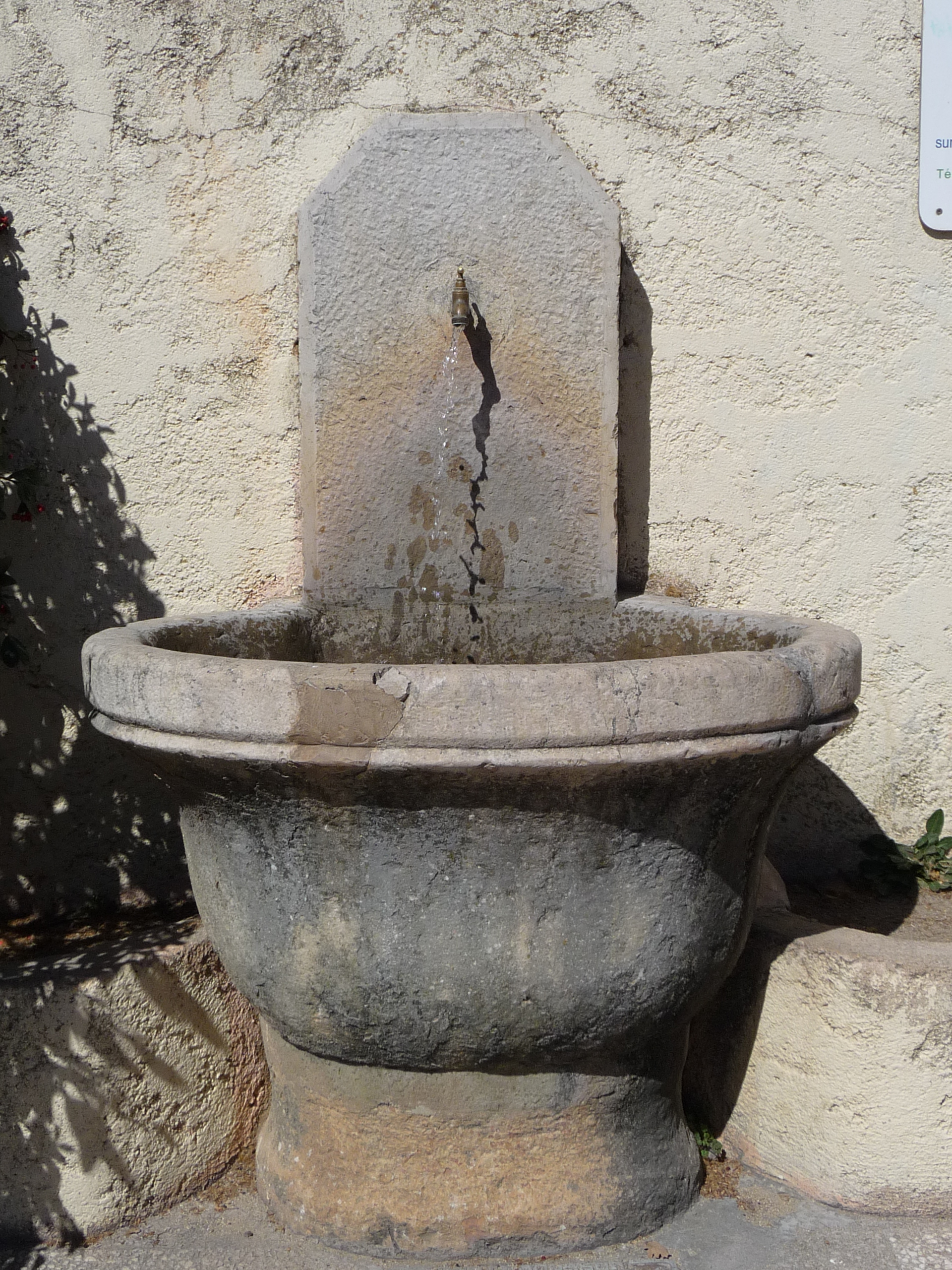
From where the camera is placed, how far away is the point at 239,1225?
1.85m

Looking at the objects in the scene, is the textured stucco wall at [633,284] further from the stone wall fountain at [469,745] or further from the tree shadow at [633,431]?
Result: the stone wall fountain at [469,745]

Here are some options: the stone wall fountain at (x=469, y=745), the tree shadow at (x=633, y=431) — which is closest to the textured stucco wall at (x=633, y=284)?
the tree shadow at (x=633, y=431)

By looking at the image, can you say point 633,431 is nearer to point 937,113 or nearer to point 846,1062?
point 937,113

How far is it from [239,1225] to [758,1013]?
920 millimetres

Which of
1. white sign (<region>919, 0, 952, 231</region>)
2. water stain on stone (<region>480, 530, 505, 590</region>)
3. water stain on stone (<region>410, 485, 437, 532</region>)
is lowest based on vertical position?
water stain on stone (<region>480, 530, 505, 590</region>)

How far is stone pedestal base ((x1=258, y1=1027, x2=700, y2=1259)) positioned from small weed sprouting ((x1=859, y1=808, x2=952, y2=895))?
2.62 ft

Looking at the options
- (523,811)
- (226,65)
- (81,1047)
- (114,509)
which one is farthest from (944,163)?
(81,1047)

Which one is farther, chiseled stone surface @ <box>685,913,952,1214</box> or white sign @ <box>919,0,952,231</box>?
white sign @ <box>919,0,952,231</box>

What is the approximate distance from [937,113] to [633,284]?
68cm

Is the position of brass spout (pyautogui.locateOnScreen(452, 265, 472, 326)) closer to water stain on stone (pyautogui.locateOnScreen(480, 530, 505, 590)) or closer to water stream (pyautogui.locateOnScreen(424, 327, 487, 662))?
water stream (pyautogui.locateOnScreen(424, 327, 487, 662))

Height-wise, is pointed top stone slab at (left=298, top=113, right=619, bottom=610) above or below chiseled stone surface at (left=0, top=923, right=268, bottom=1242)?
above

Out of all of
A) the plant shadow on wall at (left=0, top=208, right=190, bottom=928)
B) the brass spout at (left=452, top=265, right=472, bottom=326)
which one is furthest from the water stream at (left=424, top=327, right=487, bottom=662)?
the plant shadow on wall at (left=0, top=208, right=190, bottom=928)

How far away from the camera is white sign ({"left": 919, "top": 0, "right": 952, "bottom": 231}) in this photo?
7.48 ft

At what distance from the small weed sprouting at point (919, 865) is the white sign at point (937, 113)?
1229mm
